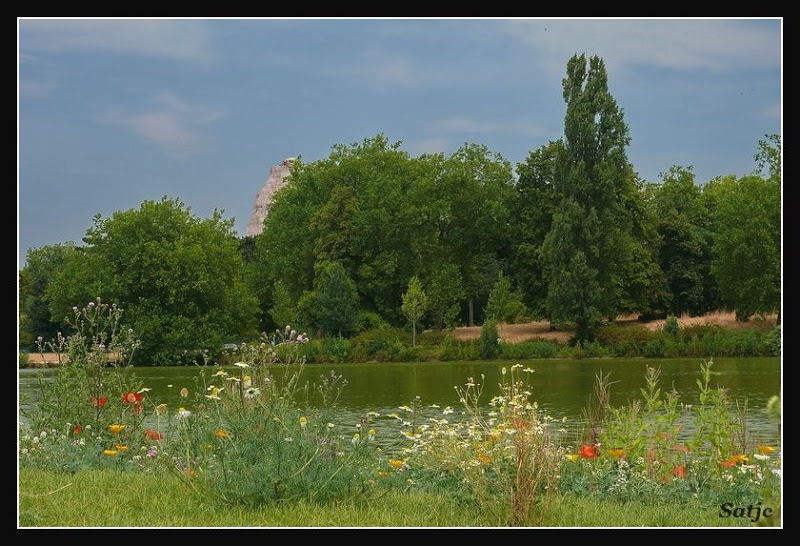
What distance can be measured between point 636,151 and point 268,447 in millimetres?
35188

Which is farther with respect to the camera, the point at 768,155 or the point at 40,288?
the point at 40,288

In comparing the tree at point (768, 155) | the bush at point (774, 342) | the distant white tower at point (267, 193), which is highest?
the distant white tower at point (267, 193)

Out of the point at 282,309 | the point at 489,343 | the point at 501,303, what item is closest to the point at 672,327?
the point at 489,343

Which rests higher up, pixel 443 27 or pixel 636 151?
pixel 636 151

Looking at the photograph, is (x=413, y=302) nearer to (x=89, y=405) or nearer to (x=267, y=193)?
(x=267, y=193)

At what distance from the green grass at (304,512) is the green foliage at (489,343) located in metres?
24.6

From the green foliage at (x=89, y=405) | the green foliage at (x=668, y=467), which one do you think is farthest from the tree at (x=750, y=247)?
the green foliage at (x=89, y=405)

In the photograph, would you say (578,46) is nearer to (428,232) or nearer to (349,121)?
(428,232)

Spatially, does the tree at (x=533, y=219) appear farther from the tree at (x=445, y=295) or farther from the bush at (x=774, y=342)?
the bush at (x=774, y=342)

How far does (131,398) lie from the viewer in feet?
22.7

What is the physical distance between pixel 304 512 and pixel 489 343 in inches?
1003

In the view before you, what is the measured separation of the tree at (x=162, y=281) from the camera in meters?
29.6
